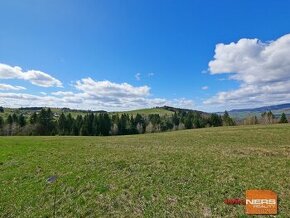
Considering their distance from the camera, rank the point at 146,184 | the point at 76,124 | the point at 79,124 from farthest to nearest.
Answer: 1. the point at 79,124
2. the point at 76,124
3. the point at 146,184

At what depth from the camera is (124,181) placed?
1686cm

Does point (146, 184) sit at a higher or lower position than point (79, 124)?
lower

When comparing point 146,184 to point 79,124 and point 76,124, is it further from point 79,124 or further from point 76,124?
point 79,124

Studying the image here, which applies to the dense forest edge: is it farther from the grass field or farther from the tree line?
the grass field

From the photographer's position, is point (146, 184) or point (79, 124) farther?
point (79, 124)

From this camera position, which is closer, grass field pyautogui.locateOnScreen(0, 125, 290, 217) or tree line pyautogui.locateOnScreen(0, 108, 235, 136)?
grass field pyautogui.locateOnScreen(0, 125, 290, 217)

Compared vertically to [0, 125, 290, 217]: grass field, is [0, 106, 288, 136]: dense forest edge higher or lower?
higher

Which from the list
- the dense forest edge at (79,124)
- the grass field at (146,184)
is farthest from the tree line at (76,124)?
the grass field at (146,184)

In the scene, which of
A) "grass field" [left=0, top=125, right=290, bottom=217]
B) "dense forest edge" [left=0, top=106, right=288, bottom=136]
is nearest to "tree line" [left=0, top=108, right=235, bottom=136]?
"dense forest edge" [left=0, top=106, right=288, bottom=136]

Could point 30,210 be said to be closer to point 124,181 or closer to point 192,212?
point 124,181

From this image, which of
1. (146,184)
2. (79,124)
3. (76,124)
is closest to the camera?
(146,184)

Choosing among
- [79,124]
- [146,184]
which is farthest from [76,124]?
[146,184]

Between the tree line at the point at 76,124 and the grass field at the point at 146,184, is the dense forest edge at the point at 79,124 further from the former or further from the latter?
the grass field at the point at 146,184

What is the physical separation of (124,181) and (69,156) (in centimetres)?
1160
